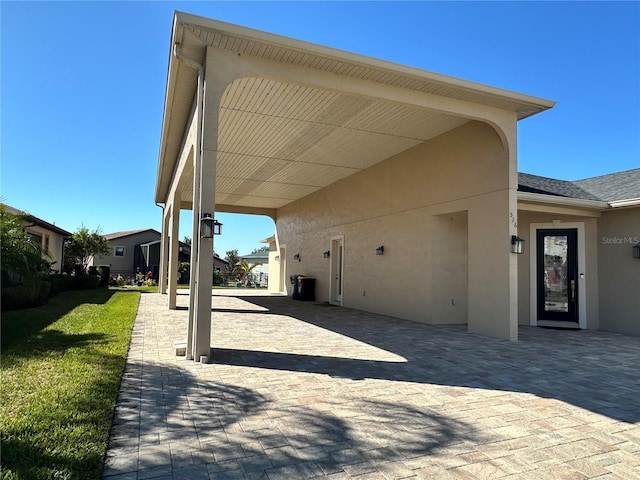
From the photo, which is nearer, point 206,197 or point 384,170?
point 206,197

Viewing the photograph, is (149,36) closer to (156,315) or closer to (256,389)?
(156,315)

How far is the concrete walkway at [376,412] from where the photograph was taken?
8.29ft

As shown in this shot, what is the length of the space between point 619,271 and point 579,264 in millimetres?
750

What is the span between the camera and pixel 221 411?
3412mm

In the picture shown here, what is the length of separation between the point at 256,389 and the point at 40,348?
3564 mm

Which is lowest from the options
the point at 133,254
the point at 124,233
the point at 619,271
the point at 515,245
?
the point at 619,271

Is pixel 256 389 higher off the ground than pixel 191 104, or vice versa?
pixel 191 104

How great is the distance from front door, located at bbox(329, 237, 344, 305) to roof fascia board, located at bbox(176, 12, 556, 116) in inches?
309

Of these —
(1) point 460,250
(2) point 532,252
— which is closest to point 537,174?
(2) point 532,252

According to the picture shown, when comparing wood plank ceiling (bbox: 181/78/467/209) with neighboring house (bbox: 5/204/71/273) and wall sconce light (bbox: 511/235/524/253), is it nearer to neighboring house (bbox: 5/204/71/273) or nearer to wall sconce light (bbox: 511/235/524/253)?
wall sconce light (bbox: 511/235/524/253)

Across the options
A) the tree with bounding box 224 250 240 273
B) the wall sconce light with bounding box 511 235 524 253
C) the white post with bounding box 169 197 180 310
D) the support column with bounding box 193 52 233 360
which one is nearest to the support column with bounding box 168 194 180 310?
the white post with bounding box 169 197 180 310

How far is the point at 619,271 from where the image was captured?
341 inches

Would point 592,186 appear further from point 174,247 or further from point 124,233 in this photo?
point 124,233

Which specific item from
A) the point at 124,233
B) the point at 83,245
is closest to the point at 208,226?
the point at 83,245
